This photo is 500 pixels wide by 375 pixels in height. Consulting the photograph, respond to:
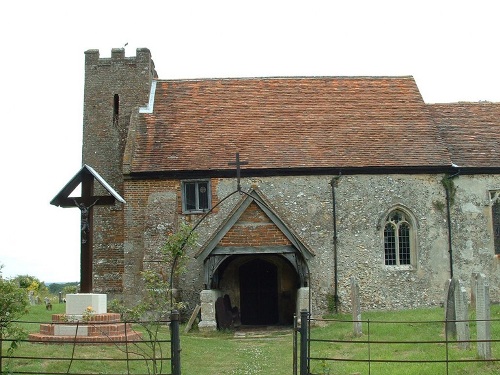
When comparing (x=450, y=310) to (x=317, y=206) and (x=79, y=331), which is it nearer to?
(x=317, y=206)

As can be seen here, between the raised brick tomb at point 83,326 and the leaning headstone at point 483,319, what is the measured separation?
747 cm

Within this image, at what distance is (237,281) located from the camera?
88.2 feet

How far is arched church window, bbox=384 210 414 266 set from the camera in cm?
2702

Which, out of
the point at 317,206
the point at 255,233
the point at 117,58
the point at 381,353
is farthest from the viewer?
the point at 117,58

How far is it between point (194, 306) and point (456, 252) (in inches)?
381

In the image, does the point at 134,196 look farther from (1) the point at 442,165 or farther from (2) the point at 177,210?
(1) the point at 442,165

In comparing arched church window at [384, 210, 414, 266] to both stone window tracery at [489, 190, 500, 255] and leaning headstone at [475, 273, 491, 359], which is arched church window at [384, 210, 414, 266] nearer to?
stone window tracery at [489, 190, 500, 255]

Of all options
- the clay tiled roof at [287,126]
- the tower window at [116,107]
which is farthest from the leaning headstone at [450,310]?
the tower window at [116,107]

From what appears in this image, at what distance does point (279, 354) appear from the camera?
18.5m

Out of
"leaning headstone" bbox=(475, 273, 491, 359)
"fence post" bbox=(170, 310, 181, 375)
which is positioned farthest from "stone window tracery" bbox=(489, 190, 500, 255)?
"fence post" bbox=(170, 310, 181, 375)

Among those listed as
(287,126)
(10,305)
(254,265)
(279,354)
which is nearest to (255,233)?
(254,265)

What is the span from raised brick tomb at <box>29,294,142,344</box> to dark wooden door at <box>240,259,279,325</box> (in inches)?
393

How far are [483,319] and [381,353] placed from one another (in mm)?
2827

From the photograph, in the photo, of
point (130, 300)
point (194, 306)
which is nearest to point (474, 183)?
point (194, 306)
